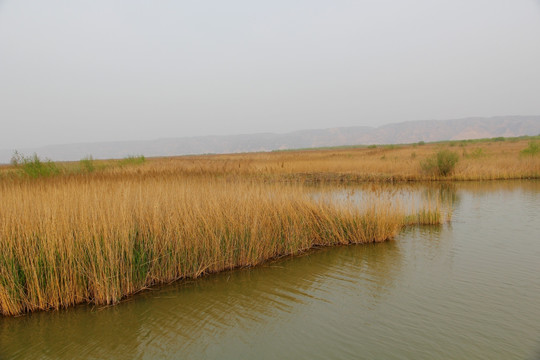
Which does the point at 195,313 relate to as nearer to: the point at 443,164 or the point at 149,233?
the point at 149,233

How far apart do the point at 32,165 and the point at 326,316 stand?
1425 cm

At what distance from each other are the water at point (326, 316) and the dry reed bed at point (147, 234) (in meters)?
0.31

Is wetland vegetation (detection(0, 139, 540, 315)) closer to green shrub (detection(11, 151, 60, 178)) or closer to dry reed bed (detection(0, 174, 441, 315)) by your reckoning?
dry reed bed (detection(0, 174, 441, 315))

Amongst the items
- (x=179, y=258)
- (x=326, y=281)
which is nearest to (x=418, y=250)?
(x=326, y=281)

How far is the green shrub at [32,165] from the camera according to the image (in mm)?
13031

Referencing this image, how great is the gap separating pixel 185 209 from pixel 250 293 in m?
1.98

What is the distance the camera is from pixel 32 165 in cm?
1336

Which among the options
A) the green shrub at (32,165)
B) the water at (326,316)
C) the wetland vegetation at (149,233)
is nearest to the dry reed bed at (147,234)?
the wetland vegetation at (149,233)

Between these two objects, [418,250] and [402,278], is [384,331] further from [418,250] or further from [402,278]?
[418,250]

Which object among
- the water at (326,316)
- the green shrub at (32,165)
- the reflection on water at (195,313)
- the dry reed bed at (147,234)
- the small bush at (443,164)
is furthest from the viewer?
the small bush at (443,164)

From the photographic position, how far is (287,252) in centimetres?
671

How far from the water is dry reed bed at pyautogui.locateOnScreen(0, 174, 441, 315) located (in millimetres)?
309

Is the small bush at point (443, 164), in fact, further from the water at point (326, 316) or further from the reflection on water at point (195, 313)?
the reflection on water at point (195, 313)

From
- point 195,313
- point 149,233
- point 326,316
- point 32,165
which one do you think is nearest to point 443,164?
point 326,316
